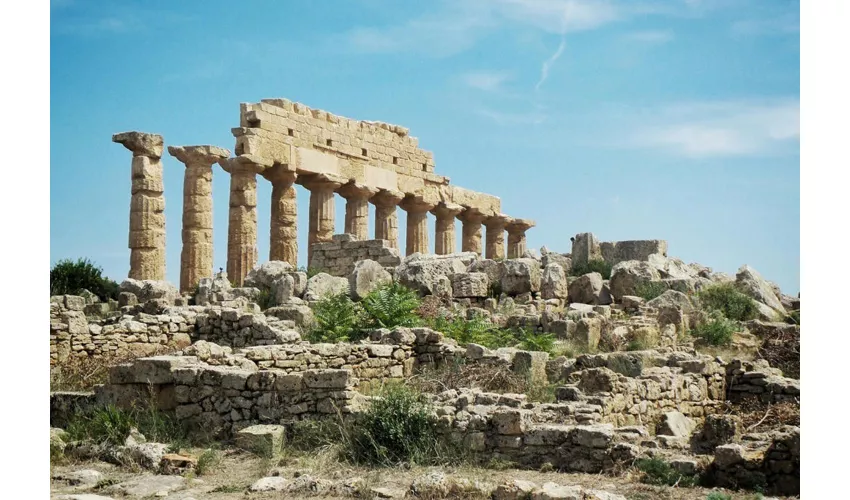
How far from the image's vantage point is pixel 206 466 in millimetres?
11625

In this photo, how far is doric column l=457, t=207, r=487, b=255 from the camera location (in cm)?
3981

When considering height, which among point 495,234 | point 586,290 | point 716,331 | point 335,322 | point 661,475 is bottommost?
point 661,475

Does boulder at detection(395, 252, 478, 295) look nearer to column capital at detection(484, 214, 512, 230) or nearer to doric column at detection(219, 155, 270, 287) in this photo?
doric column at detection(219, 155, 270, 287)

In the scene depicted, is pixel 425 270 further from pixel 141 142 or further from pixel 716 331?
pixel 141 142

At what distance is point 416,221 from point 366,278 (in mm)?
13434

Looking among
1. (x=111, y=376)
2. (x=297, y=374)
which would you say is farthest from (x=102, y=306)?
(x=297, y=374)

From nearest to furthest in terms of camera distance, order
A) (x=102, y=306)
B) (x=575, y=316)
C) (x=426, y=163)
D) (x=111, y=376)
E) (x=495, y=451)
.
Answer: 1. (x=495, y=451)
2. (x=111, y=376)
3. (x=575, y=316)
4. (x=102, y=306)
5. (x=426, y=163)

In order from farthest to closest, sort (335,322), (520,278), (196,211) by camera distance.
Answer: (196,211) → (520,278) → (335,322)

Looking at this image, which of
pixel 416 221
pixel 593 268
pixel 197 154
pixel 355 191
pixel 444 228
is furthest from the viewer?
pixel 444 228

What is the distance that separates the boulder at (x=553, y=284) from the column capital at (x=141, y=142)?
1009cm

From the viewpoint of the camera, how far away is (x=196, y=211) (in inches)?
1133

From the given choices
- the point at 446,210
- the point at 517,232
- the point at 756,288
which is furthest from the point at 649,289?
the point at 517,232

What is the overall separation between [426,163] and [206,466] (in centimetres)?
2628
